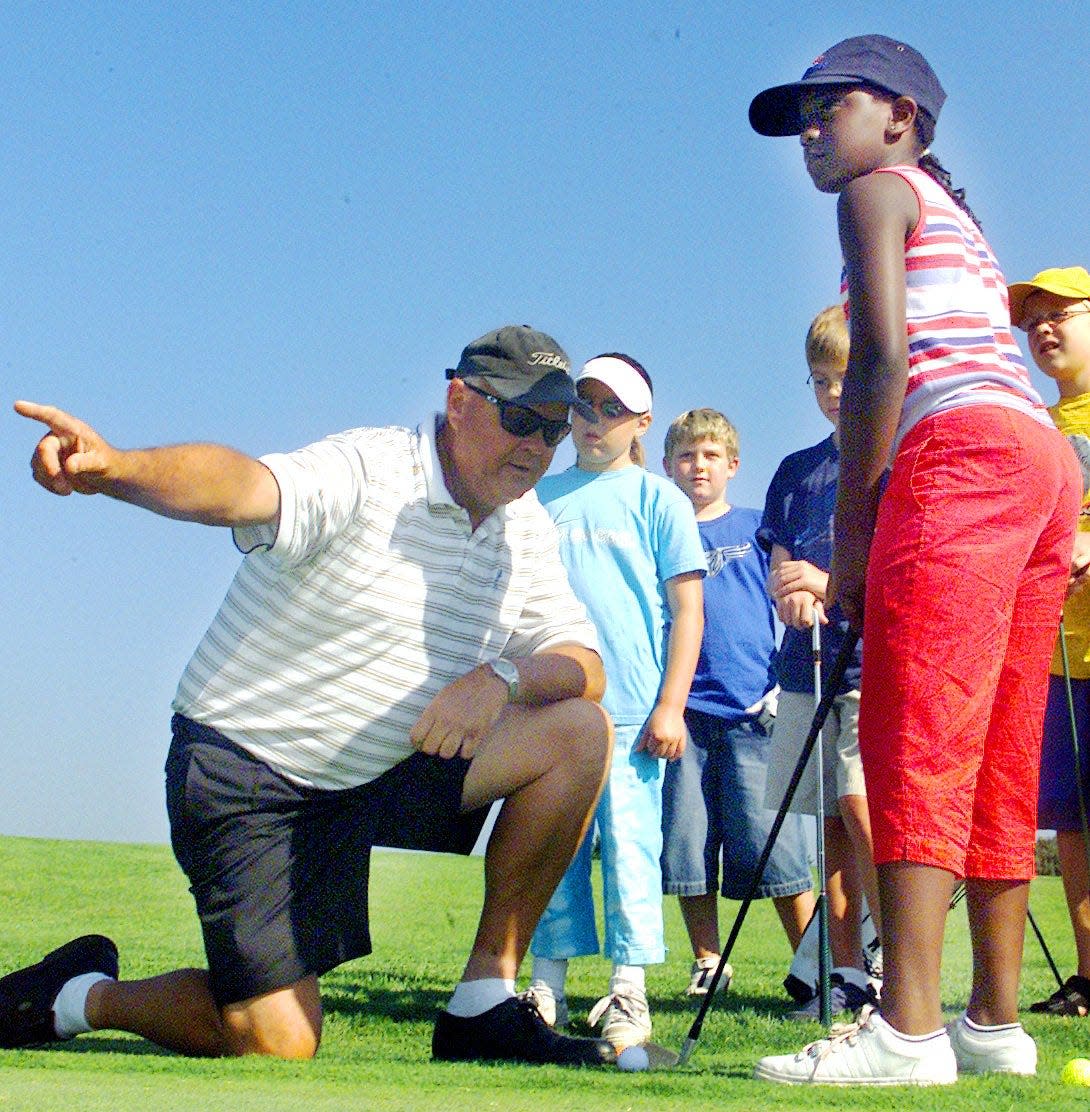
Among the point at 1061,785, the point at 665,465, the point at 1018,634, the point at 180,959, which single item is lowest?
the point at 180,959

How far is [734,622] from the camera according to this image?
536 centimetres

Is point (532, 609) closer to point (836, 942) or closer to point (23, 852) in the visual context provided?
point (836, 942)

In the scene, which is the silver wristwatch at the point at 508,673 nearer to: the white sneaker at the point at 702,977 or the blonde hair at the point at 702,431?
the white sneaker at the point at 702,977

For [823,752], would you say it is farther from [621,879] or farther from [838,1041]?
[838,1041]

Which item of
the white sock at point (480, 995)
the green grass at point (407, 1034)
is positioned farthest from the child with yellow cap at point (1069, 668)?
the white sock at point (480, 995)

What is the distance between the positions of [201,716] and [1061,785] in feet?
8.25

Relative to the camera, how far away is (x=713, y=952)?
511 cm

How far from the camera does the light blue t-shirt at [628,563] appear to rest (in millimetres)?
4383

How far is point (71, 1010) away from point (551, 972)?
1325mm

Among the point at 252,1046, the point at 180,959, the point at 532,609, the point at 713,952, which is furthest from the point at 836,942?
the point at 180,959

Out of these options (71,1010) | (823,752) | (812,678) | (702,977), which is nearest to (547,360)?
(812,678)

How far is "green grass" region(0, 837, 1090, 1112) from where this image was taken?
233 cm

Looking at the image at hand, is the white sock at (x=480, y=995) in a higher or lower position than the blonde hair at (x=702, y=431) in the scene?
lower

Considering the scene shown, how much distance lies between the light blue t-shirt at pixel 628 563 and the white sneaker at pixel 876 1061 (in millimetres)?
1868
